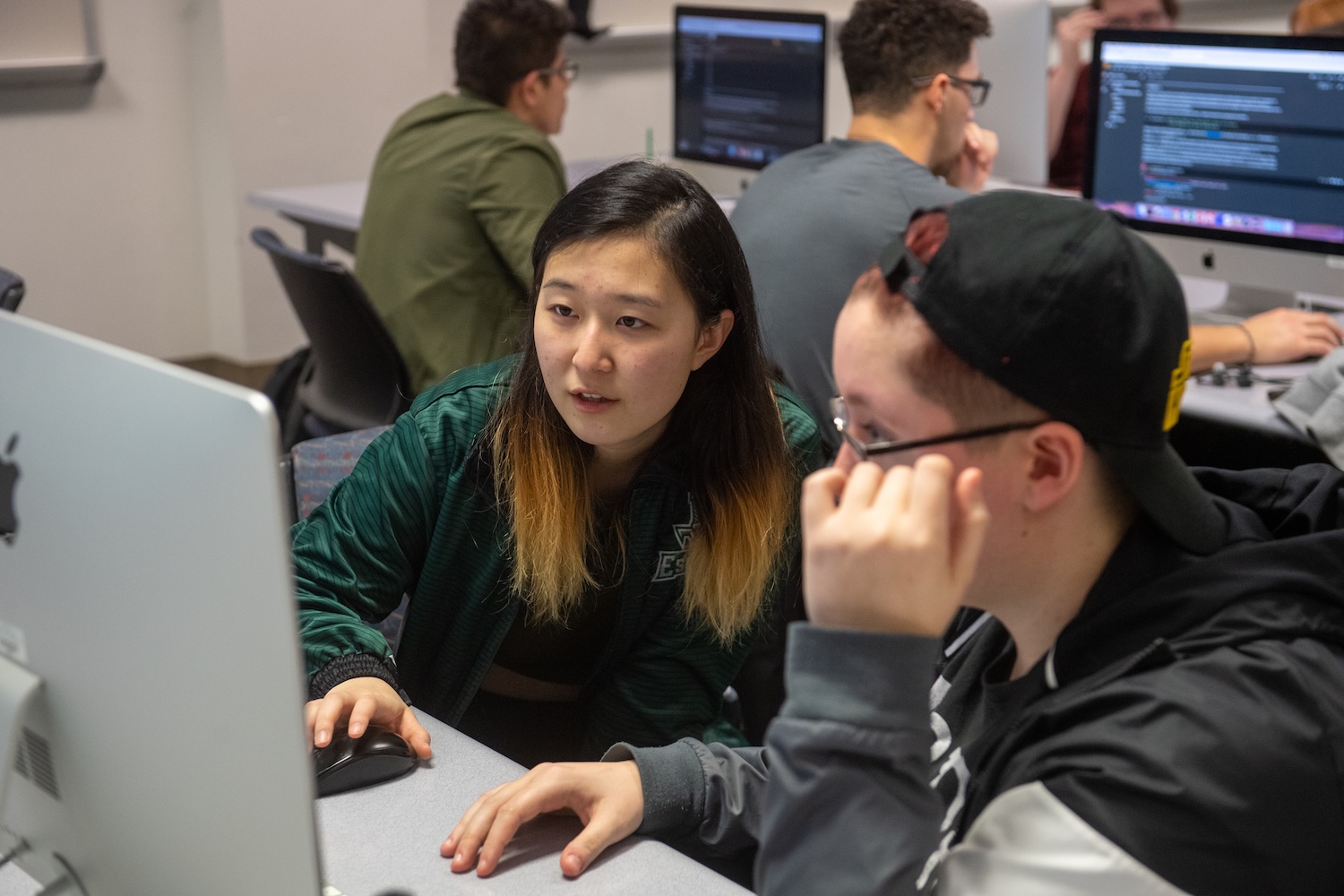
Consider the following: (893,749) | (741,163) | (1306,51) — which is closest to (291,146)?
(741,163)

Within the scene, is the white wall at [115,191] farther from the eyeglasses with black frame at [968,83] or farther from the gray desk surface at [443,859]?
the gray desk surface at [443,859]

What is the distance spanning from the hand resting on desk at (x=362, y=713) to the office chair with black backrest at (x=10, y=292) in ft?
3.46

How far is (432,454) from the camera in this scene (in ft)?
4.71

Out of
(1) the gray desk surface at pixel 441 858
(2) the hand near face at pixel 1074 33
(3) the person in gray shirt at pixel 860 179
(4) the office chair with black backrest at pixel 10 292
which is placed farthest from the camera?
(2) the hand near face at pixel 1074 33

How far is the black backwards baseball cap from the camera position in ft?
2.67

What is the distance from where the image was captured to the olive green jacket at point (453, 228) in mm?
2850

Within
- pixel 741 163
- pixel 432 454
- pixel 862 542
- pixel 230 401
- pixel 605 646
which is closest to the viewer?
pixel 230 401

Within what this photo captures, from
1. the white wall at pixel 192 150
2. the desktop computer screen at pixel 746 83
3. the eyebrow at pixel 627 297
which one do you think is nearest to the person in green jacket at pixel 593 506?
the eyebrow at pixel 627 297

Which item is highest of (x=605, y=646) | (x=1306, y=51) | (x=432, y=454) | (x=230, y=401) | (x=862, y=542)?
(x=1306, y=51)

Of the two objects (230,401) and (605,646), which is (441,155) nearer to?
(605,646)

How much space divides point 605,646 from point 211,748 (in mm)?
859

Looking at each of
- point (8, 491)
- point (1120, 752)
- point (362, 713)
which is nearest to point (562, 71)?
point (362, 713)

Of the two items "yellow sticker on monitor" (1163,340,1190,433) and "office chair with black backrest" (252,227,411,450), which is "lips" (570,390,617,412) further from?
"office chair with black backrest" (252,227,411,450)

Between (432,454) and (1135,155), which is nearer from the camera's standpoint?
(432,454)
